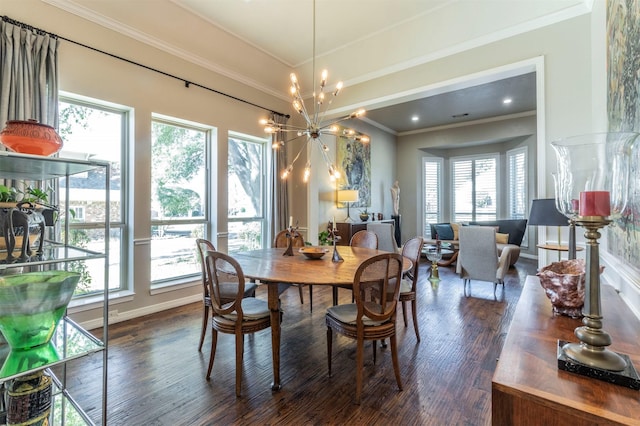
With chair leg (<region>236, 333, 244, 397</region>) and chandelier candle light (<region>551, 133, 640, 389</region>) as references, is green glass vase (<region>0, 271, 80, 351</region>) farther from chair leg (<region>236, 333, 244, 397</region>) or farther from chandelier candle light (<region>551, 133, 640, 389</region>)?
chandelier candle light (<region>551, 133, 640, 389</region>)

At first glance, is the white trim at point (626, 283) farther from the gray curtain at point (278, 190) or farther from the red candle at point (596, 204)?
the gray curtain at point (278, 190)

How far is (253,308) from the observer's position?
2295 millimetres

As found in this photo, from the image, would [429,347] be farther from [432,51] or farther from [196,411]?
[432,51]

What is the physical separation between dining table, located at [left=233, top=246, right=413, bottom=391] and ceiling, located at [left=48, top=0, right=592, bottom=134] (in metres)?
2.77

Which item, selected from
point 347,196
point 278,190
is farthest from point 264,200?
point 347,196

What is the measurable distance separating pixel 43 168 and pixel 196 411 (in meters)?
1.61

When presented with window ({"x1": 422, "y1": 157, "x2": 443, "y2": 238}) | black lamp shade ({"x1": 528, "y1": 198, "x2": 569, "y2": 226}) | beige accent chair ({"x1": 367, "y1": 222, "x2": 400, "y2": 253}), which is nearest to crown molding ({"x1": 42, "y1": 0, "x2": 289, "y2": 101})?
beige accent chair ({"x1": 367, "y1": 222, "x2": 400, "y2": 253})

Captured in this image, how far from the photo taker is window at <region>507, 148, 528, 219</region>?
7016 millimetres

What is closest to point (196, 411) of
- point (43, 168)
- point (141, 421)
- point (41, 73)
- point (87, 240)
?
point (141, 421)

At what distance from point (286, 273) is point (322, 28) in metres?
3.24

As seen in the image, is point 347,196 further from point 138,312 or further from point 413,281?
point 138,312

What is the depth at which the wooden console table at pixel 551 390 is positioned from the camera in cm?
74

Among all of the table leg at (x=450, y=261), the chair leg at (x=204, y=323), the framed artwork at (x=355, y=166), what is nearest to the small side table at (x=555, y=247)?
the table leg at (x=450, y=261)

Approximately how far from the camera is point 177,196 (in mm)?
3969
